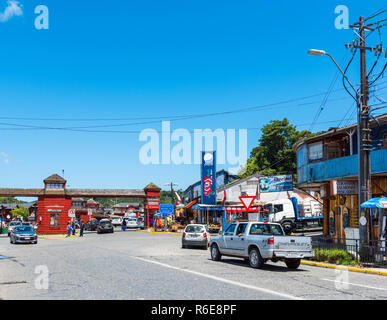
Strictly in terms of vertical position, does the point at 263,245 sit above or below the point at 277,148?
below

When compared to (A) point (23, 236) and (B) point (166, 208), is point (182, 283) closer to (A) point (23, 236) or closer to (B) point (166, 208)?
(A) point (23, 236)

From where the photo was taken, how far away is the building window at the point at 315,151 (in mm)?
28219

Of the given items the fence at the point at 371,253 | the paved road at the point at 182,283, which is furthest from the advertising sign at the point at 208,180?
the paved road at the point at 182,283

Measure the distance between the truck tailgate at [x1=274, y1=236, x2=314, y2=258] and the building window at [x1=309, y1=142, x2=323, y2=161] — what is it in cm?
1372

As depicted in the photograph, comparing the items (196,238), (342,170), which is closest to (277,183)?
(342,170)

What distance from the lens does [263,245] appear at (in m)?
15.2

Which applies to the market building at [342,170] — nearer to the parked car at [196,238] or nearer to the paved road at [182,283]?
the paved road at [182,283]

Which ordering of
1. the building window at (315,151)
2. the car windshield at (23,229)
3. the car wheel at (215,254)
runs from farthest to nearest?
the car windshield at (23,229)
the building window at (315,151)
the car wheel at (215,254)

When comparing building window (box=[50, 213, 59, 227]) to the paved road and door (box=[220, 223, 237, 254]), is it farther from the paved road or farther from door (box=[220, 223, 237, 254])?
door (box=[220, 223, 237, 254])

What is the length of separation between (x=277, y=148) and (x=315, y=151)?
141 feet

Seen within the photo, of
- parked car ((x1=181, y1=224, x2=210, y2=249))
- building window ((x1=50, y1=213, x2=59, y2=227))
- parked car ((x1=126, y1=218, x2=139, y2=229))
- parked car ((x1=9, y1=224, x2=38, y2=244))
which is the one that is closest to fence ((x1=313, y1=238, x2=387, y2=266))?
parked car ((x1=181, y1=224, x2=210, y2=249))

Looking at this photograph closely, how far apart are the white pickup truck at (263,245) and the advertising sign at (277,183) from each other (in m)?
20.1

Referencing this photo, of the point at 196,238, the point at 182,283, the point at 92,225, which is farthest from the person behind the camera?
the point at 92,225
